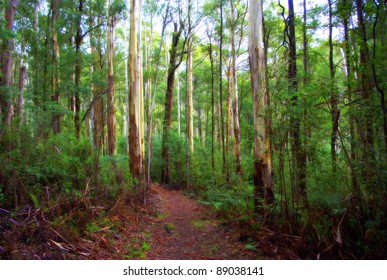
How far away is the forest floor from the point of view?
3475mm

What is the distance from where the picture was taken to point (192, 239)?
5.23m

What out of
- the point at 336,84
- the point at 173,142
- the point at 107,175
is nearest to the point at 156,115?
the point at 173,142

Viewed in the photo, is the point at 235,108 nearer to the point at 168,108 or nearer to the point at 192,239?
the point at 168,108

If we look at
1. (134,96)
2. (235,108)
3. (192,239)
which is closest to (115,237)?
(192,239)

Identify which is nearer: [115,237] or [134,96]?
[115,237]

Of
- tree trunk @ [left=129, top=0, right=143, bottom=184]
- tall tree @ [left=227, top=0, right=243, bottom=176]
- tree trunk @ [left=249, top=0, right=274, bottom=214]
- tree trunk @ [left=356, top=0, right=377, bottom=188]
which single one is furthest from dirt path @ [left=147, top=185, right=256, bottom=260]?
tall tree @ [left=227, top=0, right=243, bottom=176]

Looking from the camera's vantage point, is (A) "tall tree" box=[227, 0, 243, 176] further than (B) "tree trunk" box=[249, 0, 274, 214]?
Yes

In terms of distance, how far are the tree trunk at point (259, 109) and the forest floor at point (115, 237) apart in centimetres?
104

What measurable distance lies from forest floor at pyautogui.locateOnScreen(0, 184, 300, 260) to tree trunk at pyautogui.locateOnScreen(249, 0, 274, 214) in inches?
41.0

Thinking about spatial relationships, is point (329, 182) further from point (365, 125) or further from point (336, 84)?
point (336, 84)

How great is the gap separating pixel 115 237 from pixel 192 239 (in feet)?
5.16

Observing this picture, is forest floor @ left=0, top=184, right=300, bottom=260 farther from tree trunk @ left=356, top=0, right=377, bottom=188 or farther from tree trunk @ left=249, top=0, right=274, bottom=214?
tree trunk @ left=356, top=0, right=377, bottom=188

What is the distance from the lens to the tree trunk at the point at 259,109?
5.60m

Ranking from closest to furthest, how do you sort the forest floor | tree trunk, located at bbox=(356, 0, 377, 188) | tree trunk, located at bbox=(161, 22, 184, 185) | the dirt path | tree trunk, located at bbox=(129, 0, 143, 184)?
the forest floor < tree trunk, located at bbox=(356, 0, 377, 188) < the dirt path < tree trunk, located at bbox=(129, 0, 143, 184) < tree trunk, located at bbox=(161, 22, 184, 185)
